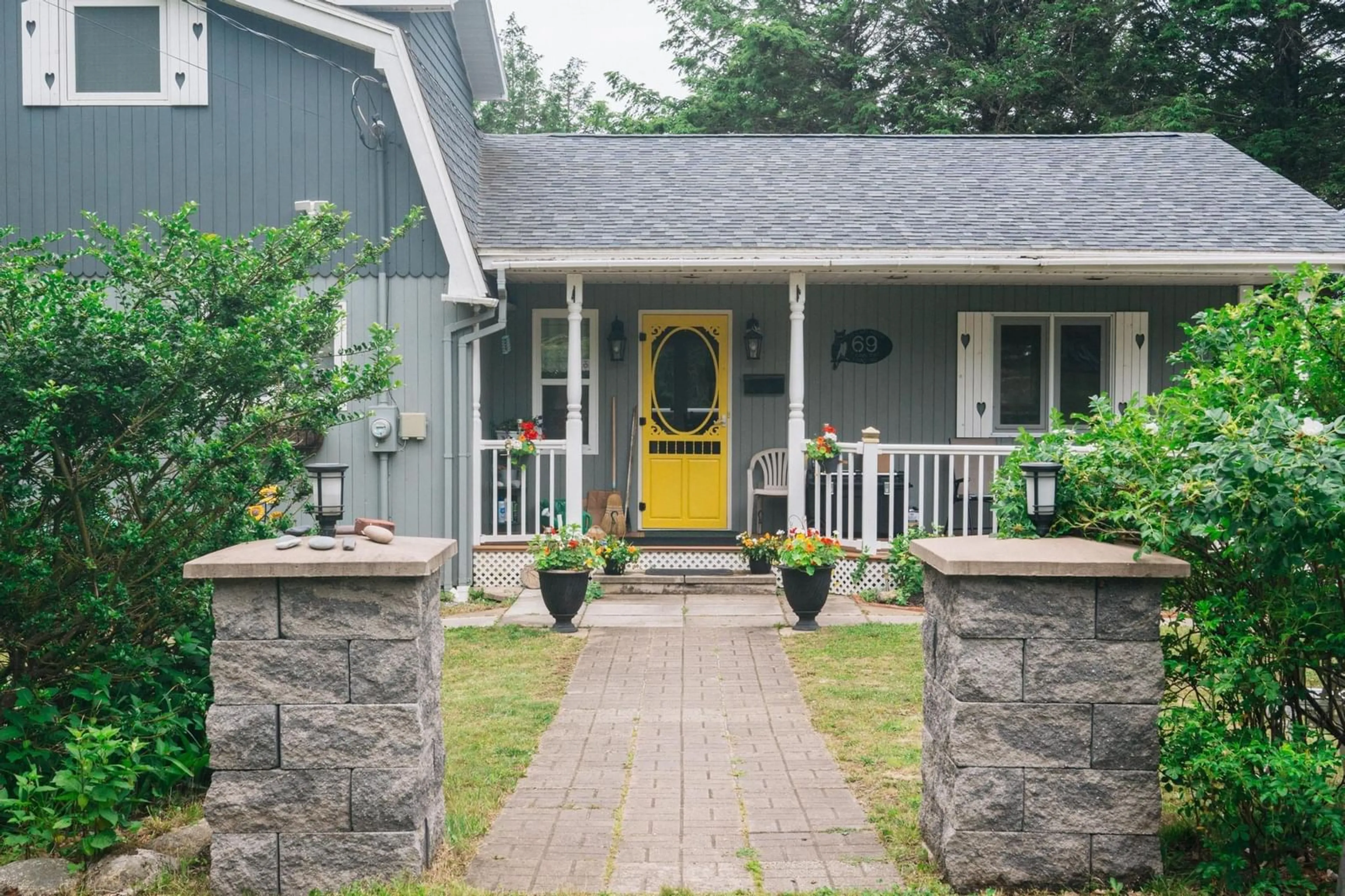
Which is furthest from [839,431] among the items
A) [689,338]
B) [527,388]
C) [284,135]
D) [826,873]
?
[826,873]

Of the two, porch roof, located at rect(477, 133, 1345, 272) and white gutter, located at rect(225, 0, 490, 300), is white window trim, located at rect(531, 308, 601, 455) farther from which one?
white gutter, located at rect(225, 0, 490, 300)

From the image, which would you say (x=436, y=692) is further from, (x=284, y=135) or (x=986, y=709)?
(x=284, y=135)

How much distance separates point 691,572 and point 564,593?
6.78 feet

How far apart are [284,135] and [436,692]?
6.99 meters

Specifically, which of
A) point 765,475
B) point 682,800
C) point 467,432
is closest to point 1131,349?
point 765,475

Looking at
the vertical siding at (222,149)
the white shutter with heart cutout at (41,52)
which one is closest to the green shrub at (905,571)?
the vertical siding at (222,149)

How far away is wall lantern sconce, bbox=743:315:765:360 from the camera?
11.2m

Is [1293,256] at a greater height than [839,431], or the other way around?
[1293,256]

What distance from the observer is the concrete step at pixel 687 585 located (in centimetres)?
982

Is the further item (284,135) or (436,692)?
(284,135)

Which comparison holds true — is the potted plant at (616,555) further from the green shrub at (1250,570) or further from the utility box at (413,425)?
the green shrub at (1250,570)

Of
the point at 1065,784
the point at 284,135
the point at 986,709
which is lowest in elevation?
the point at 1065,784

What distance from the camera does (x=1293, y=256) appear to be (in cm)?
1002

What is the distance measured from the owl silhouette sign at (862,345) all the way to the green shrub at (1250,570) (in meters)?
7.36
